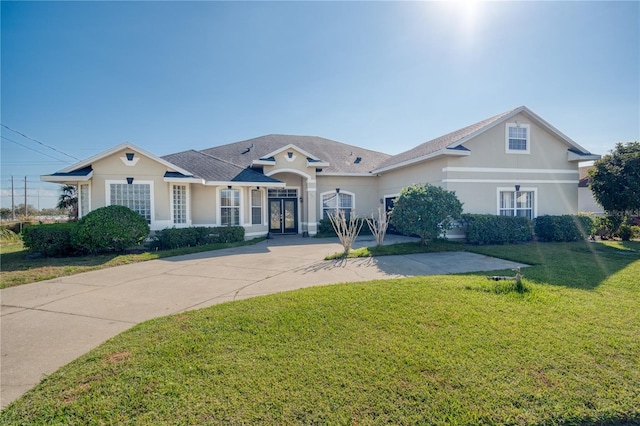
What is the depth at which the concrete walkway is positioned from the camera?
12.7 feet

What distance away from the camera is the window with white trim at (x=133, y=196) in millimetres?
12986

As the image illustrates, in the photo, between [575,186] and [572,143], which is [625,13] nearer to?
[572,143]

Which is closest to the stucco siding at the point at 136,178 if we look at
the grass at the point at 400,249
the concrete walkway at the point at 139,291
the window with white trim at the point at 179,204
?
the window with white trim at the point at 179,204

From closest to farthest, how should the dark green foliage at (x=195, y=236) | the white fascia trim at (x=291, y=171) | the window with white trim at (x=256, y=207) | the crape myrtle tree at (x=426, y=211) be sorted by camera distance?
1. the crape myrtle tree at (x=426, y=211)
2. the dark green foliage at (x=195, y=236)
3. the window with white trim at (x=256, y=207)
4. the white fascia trim at (x=291, y=171)

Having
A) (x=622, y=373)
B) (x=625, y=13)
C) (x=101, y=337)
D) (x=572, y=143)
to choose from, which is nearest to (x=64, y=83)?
(x=101, y=337)

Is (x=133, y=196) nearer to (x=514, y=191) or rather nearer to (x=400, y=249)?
(x=400, y=249)

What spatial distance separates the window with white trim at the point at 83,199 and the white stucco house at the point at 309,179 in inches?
1.7

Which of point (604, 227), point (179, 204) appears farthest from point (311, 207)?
point (604, 227)

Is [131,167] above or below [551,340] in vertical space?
above

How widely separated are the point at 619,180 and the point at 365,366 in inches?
655

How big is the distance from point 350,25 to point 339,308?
409 inches

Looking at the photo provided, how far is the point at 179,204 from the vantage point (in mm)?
14094

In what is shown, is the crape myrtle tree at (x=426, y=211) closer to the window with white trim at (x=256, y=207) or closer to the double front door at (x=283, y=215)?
the window with white trim at (x=256, y=207)

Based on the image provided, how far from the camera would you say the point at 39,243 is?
10555 mm
